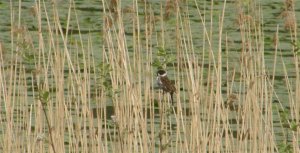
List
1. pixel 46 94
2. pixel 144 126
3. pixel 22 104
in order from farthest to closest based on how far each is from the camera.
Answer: pixel 22 104
pixel 144 126
pixel 46 94

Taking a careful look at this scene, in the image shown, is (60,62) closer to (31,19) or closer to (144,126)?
(144,126)

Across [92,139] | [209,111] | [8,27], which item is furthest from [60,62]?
[8,27]

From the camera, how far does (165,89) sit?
4.44 m

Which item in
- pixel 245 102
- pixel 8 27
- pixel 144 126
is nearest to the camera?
pixel 144 126

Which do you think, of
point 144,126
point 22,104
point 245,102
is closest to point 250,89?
point 245,102

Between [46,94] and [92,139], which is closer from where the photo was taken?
[46,94]

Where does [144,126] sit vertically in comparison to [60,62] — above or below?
below

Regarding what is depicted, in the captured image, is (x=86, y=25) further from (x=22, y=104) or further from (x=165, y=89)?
(x=165, y=89)

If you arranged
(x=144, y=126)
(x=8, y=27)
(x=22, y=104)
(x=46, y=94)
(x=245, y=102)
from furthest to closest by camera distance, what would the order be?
(x=8, y=27) < (x=22, y=104) < (x=245, y=102) < (x=144, y=126) < (x=46, y=94)

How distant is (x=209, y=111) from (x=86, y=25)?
7.70 meters

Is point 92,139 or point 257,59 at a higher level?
point 257,59

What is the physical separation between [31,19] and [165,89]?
8.61 m

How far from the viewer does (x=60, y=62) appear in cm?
544

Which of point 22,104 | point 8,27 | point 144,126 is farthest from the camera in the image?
point 8,27
